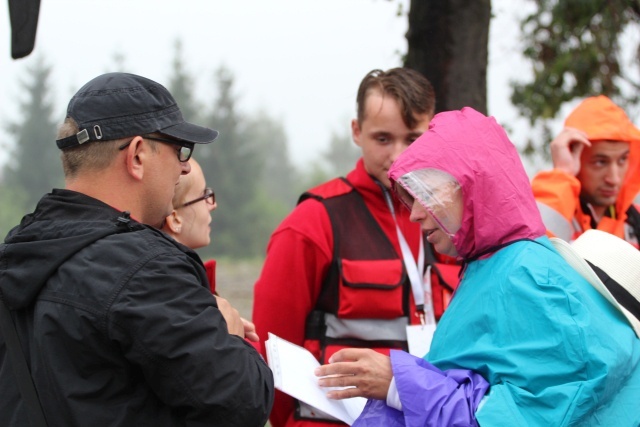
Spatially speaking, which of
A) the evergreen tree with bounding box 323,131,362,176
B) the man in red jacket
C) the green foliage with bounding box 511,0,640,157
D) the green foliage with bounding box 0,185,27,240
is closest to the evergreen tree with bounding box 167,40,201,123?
the green foliage with bounding box 0,185,27,240

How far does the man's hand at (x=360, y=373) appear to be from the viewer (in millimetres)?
2416

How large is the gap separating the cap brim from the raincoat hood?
2.24 m

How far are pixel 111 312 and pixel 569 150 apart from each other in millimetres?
2606

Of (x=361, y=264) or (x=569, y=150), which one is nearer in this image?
(x=361, y=264)

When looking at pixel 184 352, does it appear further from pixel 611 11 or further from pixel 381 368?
pixel 611 11

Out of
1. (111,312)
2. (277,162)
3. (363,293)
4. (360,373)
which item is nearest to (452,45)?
(363,293)

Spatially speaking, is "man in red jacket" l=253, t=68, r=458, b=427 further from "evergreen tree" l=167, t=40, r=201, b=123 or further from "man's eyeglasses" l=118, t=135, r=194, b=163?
"evergreen tree" l=167, t=40, r=201, b=123

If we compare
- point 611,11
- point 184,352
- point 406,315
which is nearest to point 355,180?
point 406,315

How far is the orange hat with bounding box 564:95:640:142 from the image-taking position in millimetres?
3816

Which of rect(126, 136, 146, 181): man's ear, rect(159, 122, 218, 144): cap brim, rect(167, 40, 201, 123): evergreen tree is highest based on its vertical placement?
rect(159, 122, 218, 144): cap brim

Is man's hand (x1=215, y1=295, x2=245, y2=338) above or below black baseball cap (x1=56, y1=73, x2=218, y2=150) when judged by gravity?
below

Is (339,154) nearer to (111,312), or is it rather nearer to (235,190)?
(235,190)

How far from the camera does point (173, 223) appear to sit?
2857 millimetres

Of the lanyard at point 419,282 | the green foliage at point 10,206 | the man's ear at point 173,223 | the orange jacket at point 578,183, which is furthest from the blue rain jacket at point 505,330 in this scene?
the green foliage at point 10,206
